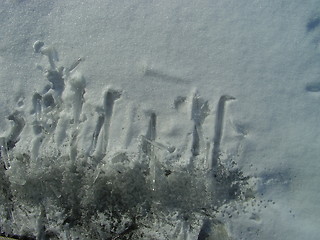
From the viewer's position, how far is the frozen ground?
2.93 metres

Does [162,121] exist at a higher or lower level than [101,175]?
higher

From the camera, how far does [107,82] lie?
3125 mm

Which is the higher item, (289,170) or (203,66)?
(203,66)

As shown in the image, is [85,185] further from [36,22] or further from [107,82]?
[36,22]

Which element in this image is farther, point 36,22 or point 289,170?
point 36,22

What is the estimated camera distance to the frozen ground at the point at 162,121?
2.93m

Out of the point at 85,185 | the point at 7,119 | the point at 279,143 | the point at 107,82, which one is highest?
the point at 107,82

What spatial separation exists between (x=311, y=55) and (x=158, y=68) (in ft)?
4.28

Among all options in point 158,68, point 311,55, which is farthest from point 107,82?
point 311,55

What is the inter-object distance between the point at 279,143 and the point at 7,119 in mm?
2449

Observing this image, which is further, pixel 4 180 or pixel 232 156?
pixel 4 180

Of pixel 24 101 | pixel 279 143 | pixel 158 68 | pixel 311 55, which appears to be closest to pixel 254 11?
pixel 311 55

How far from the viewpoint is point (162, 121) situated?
3.06 meters

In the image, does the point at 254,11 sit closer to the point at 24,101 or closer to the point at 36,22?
the point at 36,22
